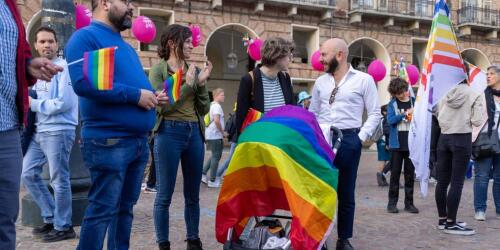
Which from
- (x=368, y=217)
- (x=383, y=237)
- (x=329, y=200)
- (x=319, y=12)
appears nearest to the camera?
(x=329, y=200)

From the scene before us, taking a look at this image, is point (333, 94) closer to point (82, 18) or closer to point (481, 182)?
point (481, 182)

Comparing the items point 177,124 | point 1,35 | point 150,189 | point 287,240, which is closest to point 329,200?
point 287,240

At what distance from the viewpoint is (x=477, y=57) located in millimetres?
24469

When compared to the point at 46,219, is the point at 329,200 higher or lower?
higher

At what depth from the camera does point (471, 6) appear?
23688 millimetres

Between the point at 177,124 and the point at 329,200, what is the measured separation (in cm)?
147

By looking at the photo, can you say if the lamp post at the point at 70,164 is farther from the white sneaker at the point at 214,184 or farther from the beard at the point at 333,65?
the white sneaker at the point at 214,184

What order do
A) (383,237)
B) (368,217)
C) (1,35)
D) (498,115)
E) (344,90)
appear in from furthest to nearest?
(498,115)
(368,217)
(383,237)
(344,90)
(1,35)

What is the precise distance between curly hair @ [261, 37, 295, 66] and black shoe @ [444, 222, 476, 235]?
8.79 feet

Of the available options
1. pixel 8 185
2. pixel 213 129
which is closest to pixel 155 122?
pixel 8 185

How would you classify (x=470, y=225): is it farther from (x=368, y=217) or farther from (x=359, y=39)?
(x=359, y=39)

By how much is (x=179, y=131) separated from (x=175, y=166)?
29 cm

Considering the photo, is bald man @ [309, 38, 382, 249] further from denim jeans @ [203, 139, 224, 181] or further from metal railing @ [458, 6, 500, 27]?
metal railing @ [458, 6, 500, 27]

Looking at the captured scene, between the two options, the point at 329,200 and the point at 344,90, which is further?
the point at 344,90
